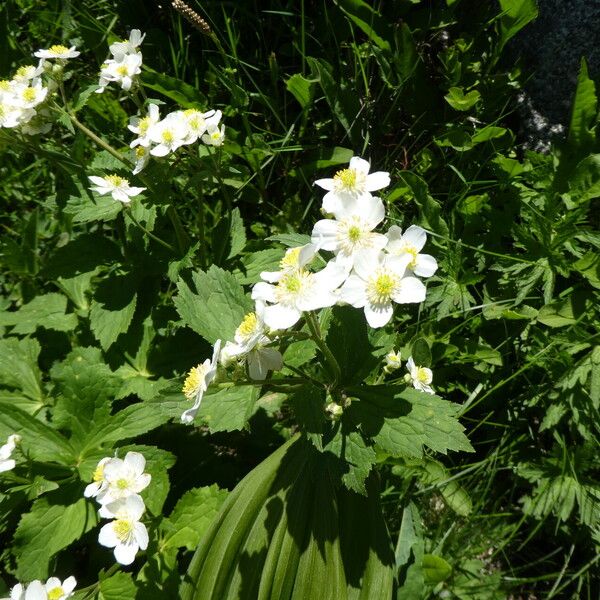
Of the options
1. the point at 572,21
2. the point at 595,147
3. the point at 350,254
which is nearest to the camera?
the point at 350,254

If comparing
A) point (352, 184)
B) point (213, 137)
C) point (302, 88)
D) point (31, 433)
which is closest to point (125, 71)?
point (213, 137)

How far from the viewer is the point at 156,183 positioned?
7.89 feet

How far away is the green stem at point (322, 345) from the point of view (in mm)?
1694

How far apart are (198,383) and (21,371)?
4.44ft

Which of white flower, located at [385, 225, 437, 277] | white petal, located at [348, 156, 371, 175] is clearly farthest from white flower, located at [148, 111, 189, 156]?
white flower, located at [385, 225, 437, 277]

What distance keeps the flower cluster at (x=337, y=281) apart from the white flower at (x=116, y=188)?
97 centimetres

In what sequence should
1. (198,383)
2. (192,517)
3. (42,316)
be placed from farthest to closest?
1. (42,316)
2. (192,517)
3. (198,383)

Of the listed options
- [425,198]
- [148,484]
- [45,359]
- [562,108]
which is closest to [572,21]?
[562,108]

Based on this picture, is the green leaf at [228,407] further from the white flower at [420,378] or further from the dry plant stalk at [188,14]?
the dry plant stalk at [188,14]

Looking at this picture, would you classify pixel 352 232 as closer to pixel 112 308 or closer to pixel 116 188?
pixel 116 188

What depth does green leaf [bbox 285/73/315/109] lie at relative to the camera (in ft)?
9.48

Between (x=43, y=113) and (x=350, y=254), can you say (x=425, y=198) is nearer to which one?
(x=350, y=254)

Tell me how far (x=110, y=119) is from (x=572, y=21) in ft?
8.35

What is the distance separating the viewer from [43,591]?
199 centimetres
